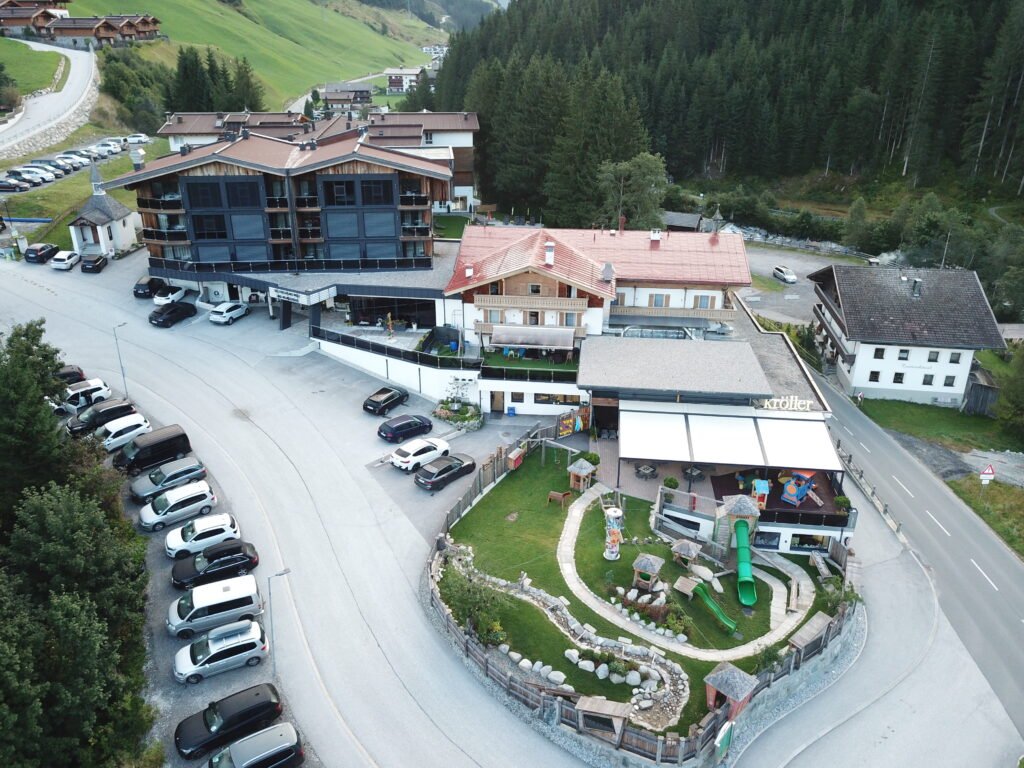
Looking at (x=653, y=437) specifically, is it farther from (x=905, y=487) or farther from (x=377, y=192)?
(x=377, y=192)

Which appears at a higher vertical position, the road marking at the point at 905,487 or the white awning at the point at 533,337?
the white awning at the point at 533,337

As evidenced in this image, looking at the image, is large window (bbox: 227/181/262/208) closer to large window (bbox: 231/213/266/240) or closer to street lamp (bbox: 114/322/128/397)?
large window (bbox: 231/213/266/240)

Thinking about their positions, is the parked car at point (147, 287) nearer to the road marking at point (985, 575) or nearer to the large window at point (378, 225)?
the large window at point (378, 225)

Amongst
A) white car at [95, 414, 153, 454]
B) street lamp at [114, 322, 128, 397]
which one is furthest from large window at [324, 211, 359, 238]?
white car at [95, 414, 153, 454]

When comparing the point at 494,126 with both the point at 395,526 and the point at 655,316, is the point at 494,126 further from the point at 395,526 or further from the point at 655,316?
the point at 395,526

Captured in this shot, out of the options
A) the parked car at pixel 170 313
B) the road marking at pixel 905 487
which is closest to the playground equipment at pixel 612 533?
the road marking at pixel 905 487
